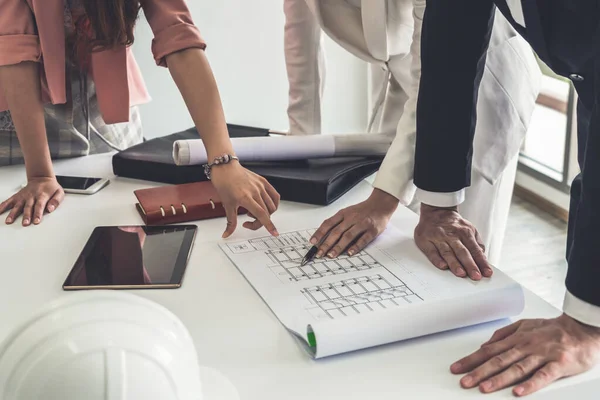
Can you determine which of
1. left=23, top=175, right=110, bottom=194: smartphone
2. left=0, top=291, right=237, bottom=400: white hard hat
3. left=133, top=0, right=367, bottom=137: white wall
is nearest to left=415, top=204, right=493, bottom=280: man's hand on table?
left=0, top=291, right=237, bottom=400: white hard hat

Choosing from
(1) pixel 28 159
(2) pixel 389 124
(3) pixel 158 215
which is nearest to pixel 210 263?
(3) pixel 158 215

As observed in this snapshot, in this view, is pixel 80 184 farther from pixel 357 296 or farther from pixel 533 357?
pixel 533 357

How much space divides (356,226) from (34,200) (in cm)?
58

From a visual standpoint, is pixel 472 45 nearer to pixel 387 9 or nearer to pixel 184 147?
pixel 387 9

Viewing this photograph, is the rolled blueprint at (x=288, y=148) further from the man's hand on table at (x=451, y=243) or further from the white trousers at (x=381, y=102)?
the man's hand on table at (x=451, y=243)

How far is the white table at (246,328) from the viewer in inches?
28.9

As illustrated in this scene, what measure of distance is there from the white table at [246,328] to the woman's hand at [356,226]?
0.14ft

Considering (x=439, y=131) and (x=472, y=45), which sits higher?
(x=472, y=45)

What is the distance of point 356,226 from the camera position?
3.46ft

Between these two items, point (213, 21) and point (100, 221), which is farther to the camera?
point (213, 21)

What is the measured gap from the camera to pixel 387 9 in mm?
1343

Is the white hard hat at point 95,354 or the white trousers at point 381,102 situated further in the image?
the white trousers at point 381,102

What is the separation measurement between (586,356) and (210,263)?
520 millimetres

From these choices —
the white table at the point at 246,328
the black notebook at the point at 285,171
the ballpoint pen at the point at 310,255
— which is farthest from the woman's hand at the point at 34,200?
the ballpoint pen at the point at 310,255
